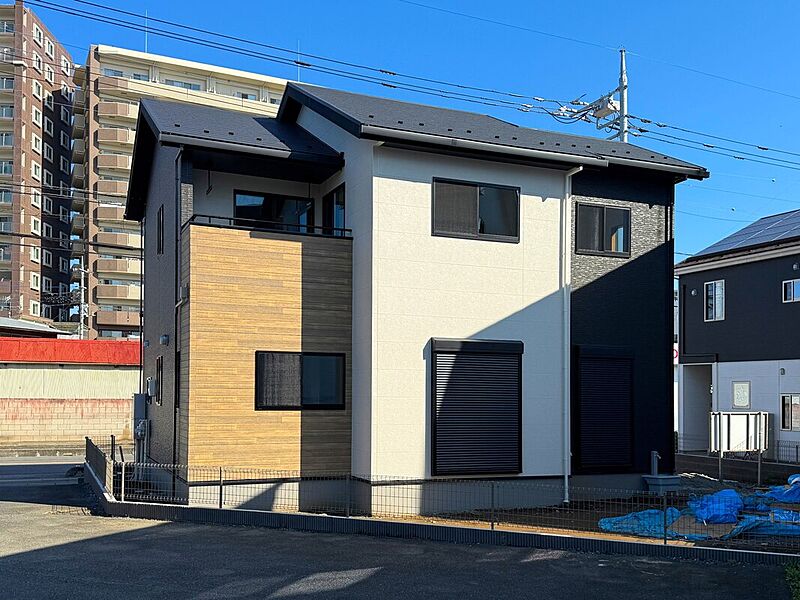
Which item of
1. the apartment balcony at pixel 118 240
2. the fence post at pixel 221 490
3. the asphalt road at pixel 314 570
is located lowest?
the asphalt road at pixel 314 570

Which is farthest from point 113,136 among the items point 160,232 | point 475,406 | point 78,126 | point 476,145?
point 475,406

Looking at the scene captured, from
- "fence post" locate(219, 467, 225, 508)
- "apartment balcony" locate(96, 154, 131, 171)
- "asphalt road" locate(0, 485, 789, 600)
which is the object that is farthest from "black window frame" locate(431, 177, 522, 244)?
"apartment balcony" locate(96, 154, 131, 171)

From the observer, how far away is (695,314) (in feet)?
79.9

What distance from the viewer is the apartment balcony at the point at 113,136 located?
53.2m

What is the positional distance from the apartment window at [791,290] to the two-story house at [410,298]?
679cm

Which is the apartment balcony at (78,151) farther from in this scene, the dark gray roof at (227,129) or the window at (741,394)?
the window at (741,394)

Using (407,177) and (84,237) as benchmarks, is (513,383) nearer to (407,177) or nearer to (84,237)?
(407,177)

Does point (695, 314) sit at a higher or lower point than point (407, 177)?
lower

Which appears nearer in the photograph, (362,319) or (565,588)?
(565,588)

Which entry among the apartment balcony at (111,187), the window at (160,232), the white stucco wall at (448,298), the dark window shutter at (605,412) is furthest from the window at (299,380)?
the apartment balcony at (111,187)

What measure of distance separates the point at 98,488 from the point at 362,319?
18.5 ft

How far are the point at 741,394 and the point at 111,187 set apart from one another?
145ft

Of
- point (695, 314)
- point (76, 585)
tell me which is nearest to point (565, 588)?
point (76, 585)

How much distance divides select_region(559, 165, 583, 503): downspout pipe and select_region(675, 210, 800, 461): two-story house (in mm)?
8553
